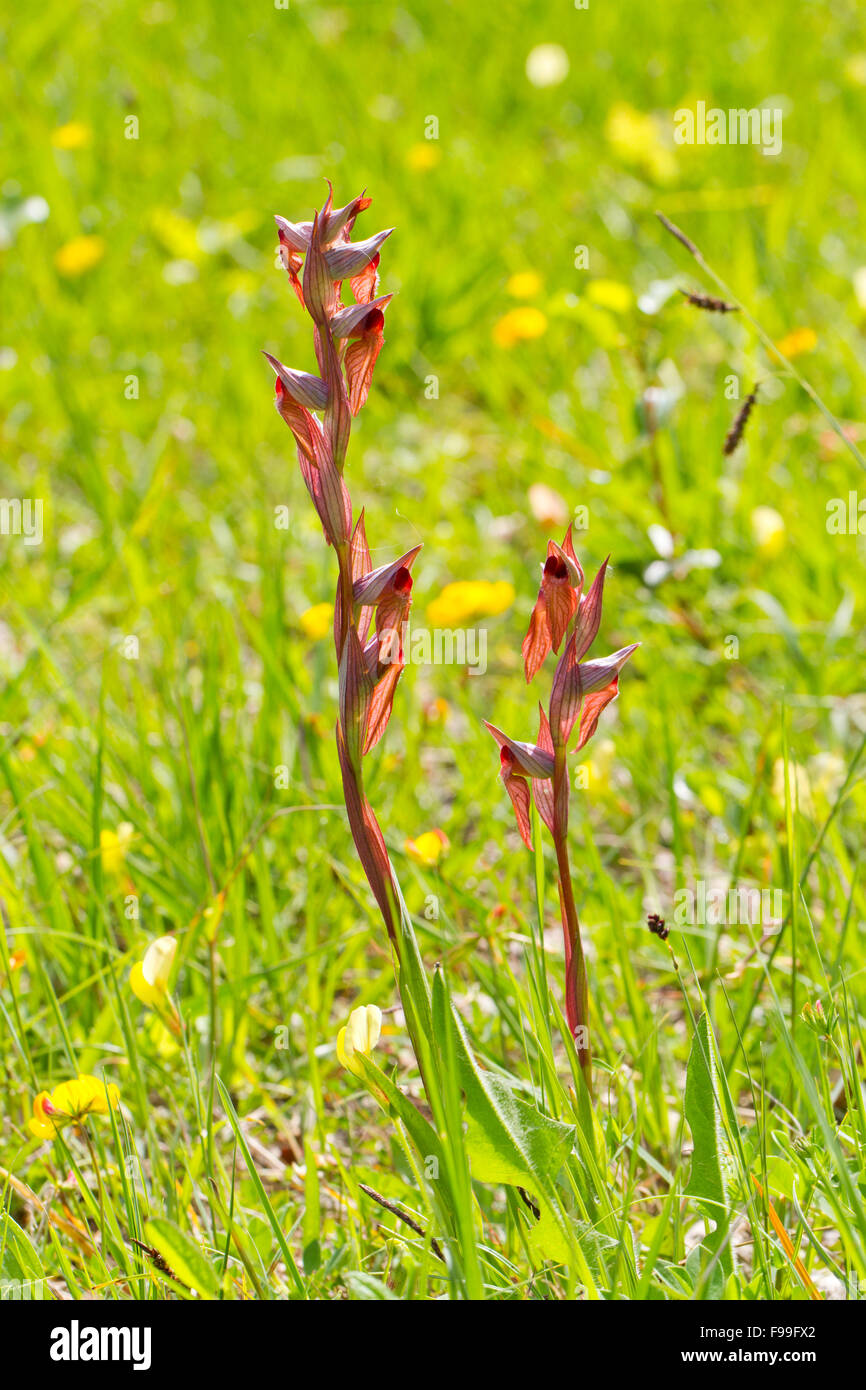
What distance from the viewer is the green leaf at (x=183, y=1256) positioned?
3.07 feet

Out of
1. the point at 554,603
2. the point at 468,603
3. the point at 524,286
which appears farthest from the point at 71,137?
the point at 554,603

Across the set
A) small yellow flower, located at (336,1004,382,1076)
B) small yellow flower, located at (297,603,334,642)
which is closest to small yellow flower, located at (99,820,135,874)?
small yellow flower, located at (297,603,334,642)

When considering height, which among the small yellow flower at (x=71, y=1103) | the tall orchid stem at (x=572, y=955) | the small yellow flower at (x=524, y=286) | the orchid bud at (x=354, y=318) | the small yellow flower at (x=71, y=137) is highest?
the small yellow flower at (x=71, y=137)

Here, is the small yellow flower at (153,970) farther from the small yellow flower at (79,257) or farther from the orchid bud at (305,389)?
the small yellow flower at (79,257)

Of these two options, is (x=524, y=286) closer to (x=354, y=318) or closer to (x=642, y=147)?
(x=642, y=147)

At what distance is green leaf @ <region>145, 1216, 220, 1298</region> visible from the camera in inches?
36.9

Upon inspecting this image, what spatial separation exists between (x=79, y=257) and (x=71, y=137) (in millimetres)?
653

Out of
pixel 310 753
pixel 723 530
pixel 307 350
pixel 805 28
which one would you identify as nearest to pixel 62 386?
pixel 307 350

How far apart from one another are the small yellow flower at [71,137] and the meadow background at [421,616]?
0.03 metres

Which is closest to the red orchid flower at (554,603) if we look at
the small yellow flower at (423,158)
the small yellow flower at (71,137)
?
the small yellow flower at (423,158)

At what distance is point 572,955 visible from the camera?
38.1 inches

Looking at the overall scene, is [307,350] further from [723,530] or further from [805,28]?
[805,28]

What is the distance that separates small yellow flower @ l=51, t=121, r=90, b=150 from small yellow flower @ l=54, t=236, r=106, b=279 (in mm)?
519
